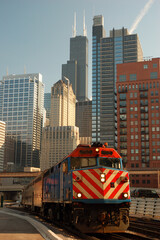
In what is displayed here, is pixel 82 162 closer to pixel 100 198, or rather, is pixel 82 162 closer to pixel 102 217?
pixel 100 198

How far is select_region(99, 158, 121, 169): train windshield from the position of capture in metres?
15.5

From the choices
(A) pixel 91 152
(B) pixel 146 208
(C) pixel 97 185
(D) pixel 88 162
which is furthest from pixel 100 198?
(B) pixel 146 208

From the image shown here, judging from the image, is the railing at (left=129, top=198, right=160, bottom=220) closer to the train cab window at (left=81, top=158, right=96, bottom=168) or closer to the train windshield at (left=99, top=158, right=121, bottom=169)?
the train windshield at (left=99, top=158, right=121, bottom=169)

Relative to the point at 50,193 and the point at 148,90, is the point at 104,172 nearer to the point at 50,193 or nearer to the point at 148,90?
the point at 50,193

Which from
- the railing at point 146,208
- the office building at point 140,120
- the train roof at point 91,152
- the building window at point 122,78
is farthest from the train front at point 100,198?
the building window at point 122,78

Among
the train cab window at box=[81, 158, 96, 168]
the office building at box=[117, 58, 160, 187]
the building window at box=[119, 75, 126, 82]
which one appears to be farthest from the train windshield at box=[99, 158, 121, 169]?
the building window at box=[119, 75, 126, 82]

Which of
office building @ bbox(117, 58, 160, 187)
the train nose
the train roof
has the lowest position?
the train nose

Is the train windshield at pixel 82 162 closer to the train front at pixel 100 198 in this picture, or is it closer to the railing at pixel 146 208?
the train front at pixel 100 198

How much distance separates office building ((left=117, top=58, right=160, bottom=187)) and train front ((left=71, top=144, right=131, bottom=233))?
115146mm

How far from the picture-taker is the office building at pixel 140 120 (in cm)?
13112

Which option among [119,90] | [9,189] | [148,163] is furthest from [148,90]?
[9,189]

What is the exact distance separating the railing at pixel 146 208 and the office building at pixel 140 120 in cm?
10101

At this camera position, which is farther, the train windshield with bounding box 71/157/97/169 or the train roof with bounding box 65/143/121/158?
the train roof with bounding box 65/143/121/158

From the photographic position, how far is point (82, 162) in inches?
610
